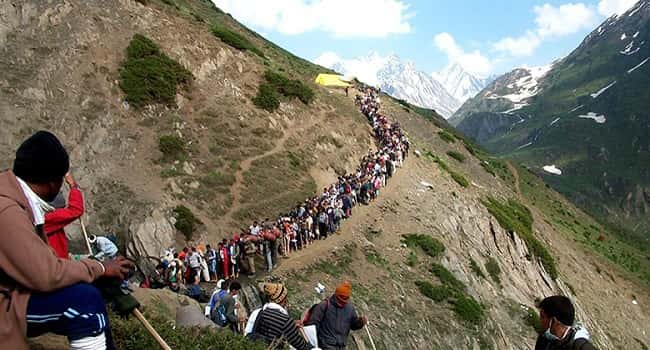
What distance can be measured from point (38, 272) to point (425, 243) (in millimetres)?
28658

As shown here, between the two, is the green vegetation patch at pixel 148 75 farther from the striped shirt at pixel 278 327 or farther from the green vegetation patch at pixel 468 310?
the striped shirt at pixel 278 327

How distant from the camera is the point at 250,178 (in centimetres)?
3241

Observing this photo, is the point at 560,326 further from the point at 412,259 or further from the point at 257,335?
the point at 412,259

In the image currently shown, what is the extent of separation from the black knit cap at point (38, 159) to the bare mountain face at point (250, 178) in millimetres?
14188

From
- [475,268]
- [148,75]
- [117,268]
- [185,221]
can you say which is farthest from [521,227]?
[117,268]

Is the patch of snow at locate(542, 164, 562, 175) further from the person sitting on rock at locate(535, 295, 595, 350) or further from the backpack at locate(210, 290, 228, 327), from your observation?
the person sitting on rock at locate(535, 295, 595, 350)

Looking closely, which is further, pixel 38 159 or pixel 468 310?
pixel 468 310

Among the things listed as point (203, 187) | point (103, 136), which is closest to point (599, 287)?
point (203, 187)

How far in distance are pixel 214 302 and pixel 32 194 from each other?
9.23 meters

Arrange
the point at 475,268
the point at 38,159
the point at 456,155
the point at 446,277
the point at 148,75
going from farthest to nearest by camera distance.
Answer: the point at 456,155 → the point at 148,75 → the point at 475,268 → the point at 446,277 → the point at 38,159

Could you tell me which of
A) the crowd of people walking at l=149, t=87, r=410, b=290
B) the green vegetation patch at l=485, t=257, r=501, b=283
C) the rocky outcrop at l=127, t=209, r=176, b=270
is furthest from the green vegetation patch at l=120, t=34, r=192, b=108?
the green vegetation patch at l=485, t=257, r=501, b=283

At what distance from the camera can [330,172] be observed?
125 ft

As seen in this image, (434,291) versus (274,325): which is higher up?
(274,325)

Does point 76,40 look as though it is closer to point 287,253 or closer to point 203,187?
point 203,187
